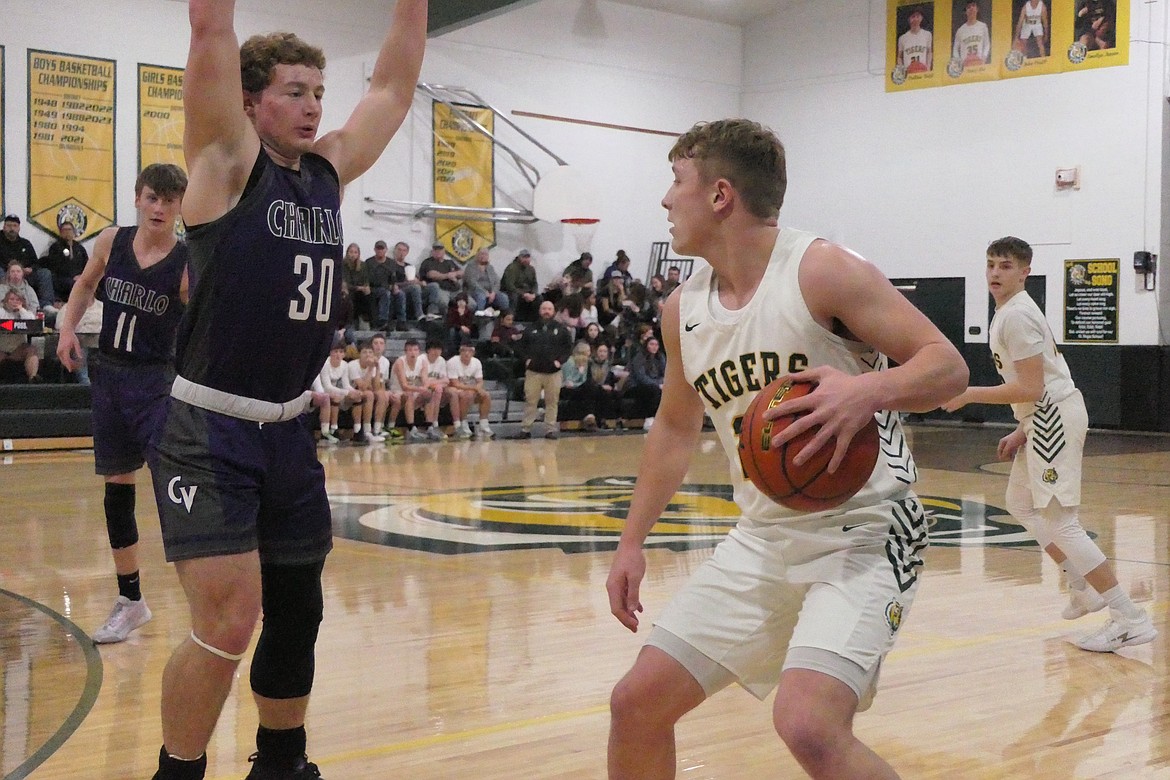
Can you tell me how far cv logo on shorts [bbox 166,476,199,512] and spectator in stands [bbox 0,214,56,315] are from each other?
42.8ft

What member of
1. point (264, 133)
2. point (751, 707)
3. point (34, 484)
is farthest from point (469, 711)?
point (34, 484)

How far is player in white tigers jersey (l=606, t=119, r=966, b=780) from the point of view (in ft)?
7.68

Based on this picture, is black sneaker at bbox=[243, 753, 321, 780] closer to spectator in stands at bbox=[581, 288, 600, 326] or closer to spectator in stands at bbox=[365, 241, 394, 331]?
spectator in stands at bbox=[365, 241, 394, 331]

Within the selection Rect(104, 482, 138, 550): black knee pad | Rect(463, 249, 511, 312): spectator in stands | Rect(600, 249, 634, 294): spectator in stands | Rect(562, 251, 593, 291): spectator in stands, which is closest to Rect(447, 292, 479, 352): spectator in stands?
Rect(463, 249, 511, 312): spectator in stands

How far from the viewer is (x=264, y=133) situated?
116 inches

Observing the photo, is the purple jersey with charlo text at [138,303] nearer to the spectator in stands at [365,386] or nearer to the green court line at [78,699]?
the green court line at [78,699]

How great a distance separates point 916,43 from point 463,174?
27.2ft

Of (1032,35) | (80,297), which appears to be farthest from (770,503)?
(1032,35)

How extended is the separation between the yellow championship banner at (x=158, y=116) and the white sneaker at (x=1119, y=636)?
14997 millimetres

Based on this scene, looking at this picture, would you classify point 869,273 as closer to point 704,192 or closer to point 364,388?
point 704,192

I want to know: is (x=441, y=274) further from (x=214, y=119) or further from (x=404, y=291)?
(x=214, y=119)

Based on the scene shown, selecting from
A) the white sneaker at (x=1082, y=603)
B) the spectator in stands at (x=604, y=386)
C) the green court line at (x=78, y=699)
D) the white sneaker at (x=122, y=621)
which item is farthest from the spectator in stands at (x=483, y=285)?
the white sneaker at (x=1082, y=603)

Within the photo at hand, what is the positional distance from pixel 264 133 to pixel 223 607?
1107 millimetres

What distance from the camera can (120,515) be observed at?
5.18 meters
